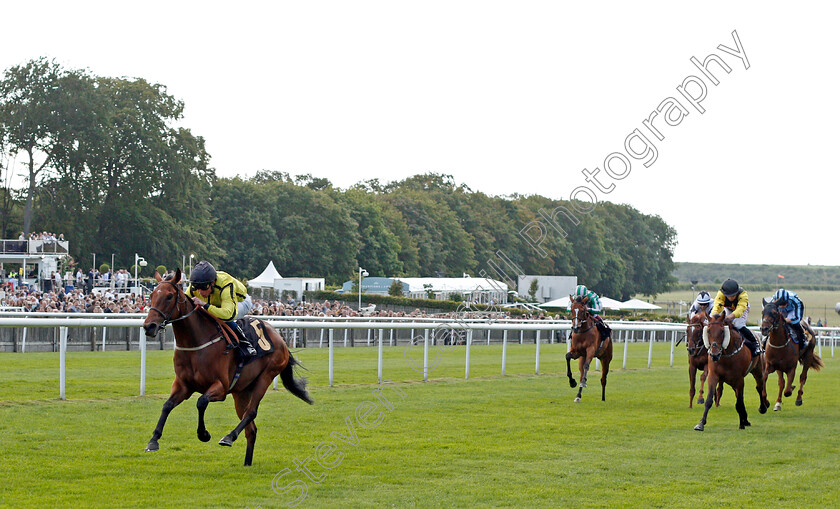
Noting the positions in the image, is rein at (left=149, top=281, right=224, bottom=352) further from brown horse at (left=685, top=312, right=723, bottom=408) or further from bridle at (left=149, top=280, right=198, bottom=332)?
brown horse at (left=685, top=312, right=723, bottom=408)

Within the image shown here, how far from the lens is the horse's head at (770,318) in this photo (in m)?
11.4

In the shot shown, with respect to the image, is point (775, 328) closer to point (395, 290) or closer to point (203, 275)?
point (203, 275)

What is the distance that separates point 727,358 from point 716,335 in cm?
35

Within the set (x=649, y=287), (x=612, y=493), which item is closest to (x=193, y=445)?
(x=612, y=493)

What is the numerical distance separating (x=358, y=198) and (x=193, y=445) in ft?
176

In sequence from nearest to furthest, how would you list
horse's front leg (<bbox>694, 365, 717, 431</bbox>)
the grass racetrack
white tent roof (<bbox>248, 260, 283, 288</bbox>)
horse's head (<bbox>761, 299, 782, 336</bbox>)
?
the grass racetrack → horse's front leg (<bbox>694, 365, 717, 431</bbox>) → horse's head (<bbox>761, 299, 782, 336</bbox>) → white tent roof (<bbox>248, 260, 283, 288</bbox>)

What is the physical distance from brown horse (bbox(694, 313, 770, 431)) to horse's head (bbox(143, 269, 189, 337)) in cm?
520

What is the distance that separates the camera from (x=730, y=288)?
9.68 metres

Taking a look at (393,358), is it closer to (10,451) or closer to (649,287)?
(10,451)

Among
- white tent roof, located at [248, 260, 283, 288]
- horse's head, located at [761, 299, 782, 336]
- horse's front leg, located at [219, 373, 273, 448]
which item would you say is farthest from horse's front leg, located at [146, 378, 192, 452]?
white tent roof, located at [248, 260, 283, 288]

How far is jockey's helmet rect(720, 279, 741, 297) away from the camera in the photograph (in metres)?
9.66

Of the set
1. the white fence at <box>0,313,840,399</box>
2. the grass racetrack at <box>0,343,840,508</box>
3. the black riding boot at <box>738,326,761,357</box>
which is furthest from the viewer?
the black riding boot at <box>738,326,761,357</box>

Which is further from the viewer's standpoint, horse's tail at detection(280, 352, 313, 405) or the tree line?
the tree line

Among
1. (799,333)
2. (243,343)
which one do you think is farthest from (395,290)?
(243,343)
